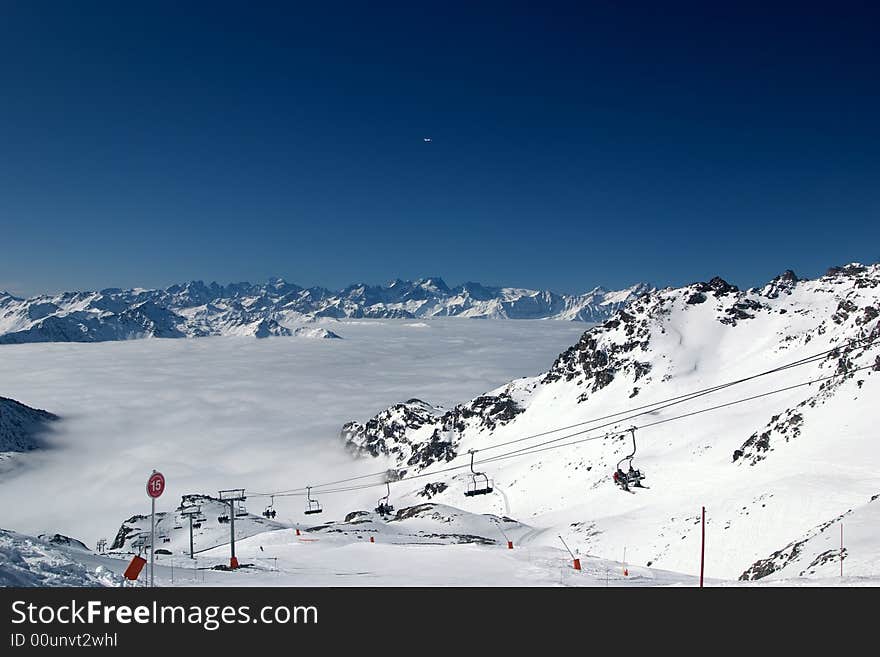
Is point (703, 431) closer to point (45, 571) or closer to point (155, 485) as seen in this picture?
point (155, 485)

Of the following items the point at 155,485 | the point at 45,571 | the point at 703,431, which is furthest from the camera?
the point at 703,431

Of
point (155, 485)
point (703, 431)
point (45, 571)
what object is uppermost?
point (155, 485)

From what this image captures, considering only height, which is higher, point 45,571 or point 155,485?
point 155,485

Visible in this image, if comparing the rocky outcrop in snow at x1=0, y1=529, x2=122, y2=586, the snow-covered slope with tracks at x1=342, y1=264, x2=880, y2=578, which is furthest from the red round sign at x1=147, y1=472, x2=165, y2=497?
the snow-covered slope with tracks at x1=342, y1=264, x2=880, y2=578

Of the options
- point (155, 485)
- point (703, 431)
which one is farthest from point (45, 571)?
point (703, 431)

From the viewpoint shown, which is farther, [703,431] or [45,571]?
[703,431]

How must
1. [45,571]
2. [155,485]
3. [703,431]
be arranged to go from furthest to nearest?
[703,431] → [155,485] → [45,571]

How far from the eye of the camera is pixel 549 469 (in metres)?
123

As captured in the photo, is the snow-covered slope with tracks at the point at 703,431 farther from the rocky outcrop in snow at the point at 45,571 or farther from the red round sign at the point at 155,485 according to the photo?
the rocky outcrop in snow at the point at 45,571

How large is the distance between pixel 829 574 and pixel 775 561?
8.22 metres
